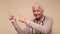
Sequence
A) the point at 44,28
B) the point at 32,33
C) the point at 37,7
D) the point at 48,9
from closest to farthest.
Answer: the point at 44,28 < the point at 37,7 < the point at 32,33 < the point at 48,9

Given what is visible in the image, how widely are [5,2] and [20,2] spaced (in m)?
0.21

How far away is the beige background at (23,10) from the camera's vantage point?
1.84 meters

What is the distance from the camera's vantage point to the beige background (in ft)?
6.05

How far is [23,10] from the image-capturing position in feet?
6.10

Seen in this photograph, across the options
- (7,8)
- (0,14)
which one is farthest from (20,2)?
(0,14)

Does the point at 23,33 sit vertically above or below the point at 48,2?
below

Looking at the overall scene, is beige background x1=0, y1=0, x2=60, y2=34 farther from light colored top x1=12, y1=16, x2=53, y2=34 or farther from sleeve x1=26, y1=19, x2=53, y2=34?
sleeve x1=26, y1=19, x2=53, y2=34

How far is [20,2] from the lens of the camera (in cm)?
187

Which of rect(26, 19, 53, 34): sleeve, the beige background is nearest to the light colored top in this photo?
rect(26, 19, 53, 34): sleeve

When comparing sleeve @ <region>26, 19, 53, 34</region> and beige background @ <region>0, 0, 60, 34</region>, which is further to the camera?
beige background @ <region>0, 0, 60, 34</region>

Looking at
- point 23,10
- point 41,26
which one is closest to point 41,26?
point 41,26

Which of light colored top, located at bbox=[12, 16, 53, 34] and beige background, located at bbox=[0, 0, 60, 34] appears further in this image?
beige background, located at bbox=[0, 0, 60, 34]

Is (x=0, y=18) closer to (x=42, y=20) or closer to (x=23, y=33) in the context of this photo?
(x=23, y=33)

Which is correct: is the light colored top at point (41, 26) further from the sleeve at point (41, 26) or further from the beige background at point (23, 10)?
the beige background at point (23, 10)
